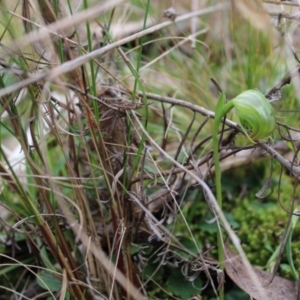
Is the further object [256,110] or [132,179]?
[132,179]

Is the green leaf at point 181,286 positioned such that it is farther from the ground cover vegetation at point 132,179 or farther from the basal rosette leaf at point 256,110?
the basal rosette leaf at point 256,110

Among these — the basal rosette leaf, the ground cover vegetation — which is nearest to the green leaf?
the ground cover vegetation

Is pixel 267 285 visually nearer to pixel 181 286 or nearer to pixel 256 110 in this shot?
pixel 181 286

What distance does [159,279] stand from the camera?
93 centimetres

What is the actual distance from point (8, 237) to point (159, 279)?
30 cm

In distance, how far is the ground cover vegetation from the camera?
28.7 inches

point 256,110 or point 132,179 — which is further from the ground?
point 256,110

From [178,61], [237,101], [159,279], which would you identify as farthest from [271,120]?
[178,61]

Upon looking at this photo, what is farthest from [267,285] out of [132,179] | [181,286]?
[132,179]

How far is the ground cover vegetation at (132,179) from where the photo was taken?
0.73 m

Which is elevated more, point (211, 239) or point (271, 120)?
point (271, 120)

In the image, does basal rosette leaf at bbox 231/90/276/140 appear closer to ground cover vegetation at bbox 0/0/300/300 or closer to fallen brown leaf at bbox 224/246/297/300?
ground cover vegetation at bbox 0/0/300/300

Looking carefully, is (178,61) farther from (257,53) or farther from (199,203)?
(199,203)

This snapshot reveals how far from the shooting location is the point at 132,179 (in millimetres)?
868
